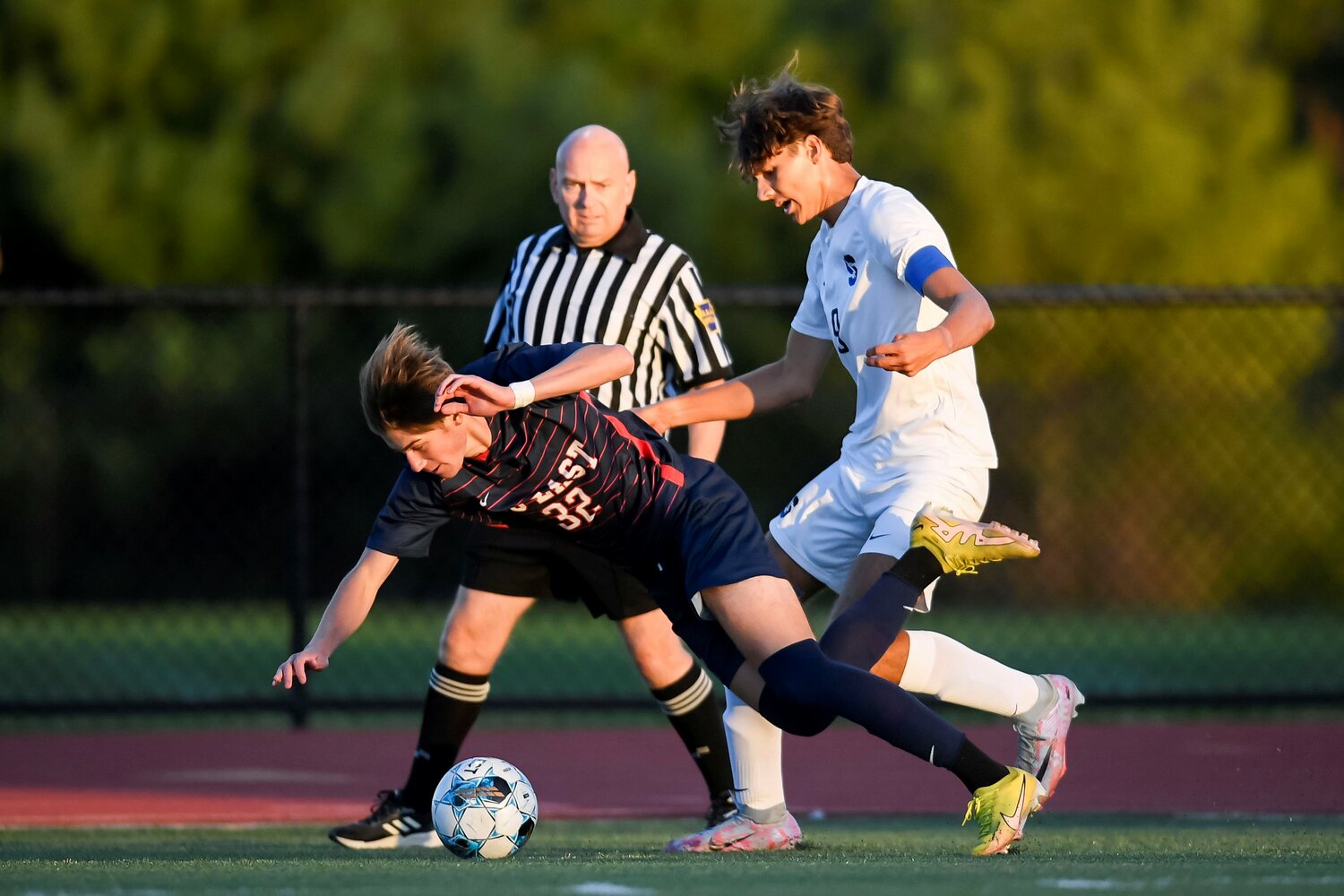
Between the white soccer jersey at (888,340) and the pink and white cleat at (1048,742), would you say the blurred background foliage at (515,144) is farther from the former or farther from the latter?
the pink and white cleat at (1048,742)

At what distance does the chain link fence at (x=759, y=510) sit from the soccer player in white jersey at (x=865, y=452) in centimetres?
537

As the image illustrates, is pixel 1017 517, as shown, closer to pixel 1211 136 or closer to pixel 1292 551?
pixel 1292 551

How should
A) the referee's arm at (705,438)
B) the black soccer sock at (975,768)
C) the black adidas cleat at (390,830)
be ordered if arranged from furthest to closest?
the referee's arm at (705,438)
the black adidas cleat at (390,830)
the black soccer sock at (975,768)

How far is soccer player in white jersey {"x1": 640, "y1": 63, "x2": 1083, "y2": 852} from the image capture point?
4.95 metres

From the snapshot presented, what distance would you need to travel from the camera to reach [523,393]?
4.42 metres

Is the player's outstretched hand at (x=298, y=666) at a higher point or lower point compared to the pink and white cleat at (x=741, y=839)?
higher

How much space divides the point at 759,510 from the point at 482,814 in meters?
8.54

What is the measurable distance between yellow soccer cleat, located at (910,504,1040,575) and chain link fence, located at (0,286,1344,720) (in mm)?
5748

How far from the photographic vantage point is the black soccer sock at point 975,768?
14.9 ft

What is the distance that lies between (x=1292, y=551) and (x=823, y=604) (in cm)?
318

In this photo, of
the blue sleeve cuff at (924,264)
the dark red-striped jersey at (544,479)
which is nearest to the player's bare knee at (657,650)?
the dark red-striped jersey at (544,479)

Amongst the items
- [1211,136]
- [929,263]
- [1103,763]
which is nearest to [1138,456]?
[1103,763]

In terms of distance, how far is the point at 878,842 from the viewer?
18.8 ft

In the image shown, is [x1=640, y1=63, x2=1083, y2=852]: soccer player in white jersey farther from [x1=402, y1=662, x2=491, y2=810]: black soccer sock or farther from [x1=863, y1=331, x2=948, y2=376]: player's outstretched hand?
[x1=402, y1=662, x2=491, y2=810]: black soccer sock
